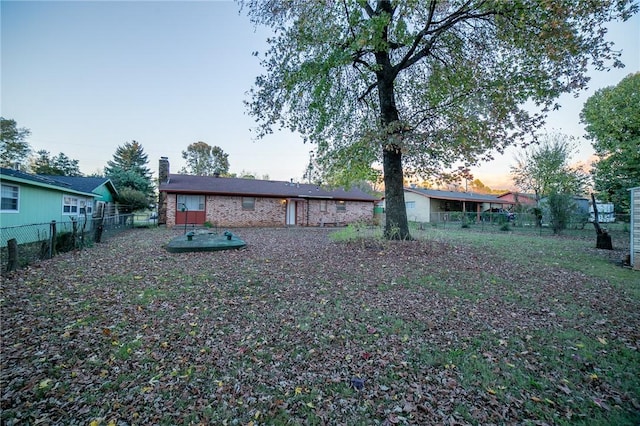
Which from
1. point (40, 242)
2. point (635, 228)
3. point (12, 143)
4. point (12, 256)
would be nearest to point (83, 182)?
point (40, 242)

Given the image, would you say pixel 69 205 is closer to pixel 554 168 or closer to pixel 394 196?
pixel 394 196

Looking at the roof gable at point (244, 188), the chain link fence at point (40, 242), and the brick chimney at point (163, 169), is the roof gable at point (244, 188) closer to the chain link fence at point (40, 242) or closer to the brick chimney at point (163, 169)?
the brick chimney at point (163, 169)

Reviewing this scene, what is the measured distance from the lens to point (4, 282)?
17.4 ft

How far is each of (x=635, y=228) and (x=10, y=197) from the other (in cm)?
2089

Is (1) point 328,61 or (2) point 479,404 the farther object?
(1) point 328,61

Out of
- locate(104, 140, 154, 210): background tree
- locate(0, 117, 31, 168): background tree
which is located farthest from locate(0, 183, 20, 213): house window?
locate(0, 117, 31, 168): background tree

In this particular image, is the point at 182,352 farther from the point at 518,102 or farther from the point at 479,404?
the point at 518,102

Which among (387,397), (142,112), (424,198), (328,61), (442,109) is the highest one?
(142,112)

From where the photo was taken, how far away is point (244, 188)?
834 inches

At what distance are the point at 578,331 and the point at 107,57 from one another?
694 inches

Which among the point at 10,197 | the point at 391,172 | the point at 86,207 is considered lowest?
the point at 86,207

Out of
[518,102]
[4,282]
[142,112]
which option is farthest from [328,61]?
[142,112]

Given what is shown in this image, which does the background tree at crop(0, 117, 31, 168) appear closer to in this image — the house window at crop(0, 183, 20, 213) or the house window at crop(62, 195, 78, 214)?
the house window at crop(62, 195, 78, 214)

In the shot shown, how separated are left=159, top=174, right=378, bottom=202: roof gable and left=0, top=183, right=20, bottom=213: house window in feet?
25.5
